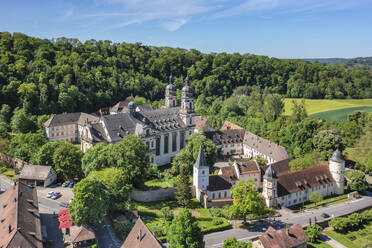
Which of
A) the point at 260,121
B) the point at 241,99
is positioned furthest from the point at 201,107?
the point at 260,121

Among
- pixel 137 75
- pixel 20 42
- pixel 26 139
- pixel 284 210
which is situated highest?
pixel 20 42

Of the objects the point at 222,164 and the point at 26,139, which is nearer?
the point at 26,139

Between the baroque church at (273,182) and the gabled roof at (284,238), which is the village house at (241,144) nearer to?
the baroque church at (273,182)

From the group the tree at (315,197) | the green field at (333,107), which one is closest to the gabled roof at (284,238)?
the tree at (315,197)

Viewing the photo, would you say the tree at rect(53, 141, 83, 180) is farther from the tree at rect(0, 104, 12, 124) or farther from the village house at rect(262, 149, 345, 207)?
the tree at rect(0, 104, 12, 124)

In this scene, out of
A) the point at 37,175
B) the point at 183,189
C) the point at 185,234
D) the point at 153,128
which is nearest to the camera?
the point at 185,234

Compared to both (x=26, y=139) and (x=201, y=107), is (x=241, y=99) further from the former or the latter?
(x=26, y=139)

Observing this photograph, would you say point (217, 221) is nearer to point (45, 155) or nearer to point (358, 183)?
point (358, 183)

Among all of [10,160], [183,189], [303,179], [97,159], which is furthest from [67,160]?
[303,179]
